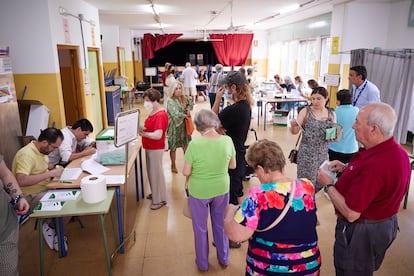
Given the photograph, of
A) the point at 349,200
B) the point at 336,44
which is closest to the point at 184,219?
the point at 349,200

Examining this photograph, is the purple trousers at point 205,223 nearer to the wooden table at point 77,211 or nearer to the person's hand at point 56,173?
the wooden table at point 77,211

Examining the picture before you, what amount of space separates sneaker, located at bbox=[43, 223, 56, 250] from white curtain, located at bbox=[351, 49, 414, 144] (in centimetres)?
560

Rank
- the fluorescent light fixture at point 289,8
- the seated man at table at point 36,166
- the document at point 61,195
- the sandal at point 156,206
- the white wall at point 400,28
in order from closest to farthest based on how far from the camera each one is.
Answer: the document at point 61,195 < the seated man at table at point 36,166 < the sandal at point 156,206 < the white wall at point 400,28 < the fluorescent light fixture at point 289,8

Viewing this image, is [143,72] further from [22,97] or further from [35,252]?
[35,252]

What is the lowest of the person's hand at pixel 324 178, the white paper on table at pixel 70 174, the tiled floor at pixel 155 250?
the tiled floor at pixel 155 250

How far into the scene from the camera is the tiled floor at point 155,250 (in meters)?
2.70

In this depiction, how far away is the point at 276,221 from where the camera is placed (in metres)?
1.40

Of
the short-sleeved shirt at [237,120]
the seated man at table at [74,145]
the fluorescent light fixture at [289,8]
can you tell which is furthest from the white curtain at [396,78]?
the seated man at table at [74,145]

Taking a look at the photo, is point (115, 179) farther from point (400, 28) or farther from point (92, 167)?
point (400, 28)

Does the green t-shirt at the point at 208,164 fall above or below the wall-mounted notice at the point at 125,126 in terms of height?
below

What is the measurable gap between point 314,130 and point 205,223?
135 cm

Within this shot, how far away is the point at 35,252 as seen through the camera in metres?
2.98

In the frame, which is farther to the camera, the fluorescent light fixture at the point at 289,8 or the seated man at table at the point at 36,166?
the fluorescent light fixture at the point at 289,8

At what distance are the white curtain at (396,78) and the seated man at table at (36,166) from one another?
5370 mm
